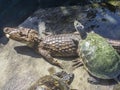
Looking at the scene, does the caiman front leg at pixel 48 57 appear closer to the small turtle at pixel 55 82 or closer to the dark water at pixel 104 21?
the small turtle at pixel 55 82

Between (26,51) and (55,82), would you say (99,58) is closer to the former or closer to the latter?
(55,82)

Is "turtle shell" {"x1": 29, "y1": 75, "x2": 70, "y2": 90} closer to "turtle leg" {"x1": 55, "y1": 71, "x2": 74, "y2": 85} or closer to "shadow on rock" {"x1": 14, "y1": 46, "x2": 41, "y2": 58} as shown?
"turtle leg" {"x1": 55, "y1": 71, "x2": 74, "y2": 85}

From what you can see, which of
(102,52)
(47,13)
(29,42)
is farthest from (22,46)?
(102,52)

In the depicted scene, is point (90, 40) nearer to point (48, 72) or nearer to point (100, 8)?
point (48, 72)

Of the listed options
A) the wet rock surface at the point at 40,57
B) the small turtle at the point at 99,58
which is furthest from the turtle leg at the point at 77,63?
the small turtle at the point at 99,58

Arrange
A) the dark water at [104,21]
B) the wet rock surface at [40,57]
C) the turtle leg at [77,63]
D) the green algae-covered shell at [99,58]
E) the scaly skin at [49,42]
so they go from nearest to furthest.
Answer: the green algae-covered shell at [99,58], the wet rock surface at [40,57], the turtle leg at [77,63], the scaly skin at [49,42], the dark water at [104,21]

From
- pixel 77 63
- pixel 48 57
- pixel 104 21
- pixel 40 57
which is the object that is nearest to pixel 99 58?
pixel 77 63

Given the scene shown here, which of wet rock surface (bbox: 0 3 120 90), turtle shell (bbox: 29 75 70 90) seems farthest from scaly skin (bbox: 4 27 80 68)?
turtle shell (bbox: 29 75 70 90)
